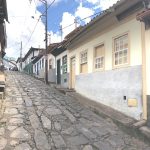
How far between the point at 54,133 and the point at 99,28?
606 cm

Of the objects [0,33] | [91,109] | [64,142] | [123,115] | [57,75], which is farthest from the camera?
[57,75]

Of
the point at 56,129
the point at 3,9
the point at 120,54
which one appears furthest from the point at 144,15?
the point at 3,9

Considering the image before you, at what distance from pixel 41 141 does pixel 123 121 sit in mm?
3053

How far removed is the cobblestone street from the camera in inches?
313

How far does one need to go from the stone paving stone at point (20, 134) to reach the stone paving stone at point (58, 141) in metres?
0.82

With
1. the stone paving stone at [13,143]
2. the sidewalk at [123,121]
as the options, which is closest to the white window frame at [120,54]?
the sidewalk at [123,121]

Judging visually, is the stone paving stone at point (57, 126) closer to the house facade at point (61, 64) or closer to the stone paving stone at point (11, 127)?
the stone paving stone at point (11, 127)

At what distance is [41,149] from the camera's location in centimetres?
754

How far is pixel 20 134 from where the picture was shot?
848 cm

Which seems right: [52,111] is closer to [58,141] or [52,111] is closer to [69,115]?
[69,115]

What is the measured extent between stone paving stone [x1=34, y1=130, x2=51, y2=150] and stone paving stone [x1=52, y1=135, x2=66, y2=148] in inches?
10.5

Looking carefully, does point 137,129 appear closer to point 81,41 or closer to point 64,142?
point 64,142

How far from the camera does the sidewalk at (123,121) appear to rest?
8.27 metres

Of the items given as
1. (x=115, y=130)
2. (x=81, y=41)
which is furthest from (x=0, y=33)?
(x=115, y=130)
